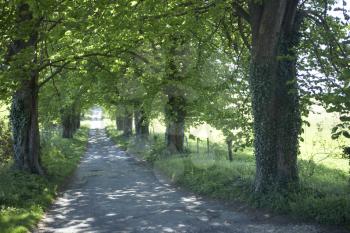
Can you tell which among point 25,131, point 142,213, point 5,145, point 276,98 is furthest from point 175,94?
point 142,213

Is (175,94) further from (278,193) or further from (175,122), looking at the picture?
(278,193)

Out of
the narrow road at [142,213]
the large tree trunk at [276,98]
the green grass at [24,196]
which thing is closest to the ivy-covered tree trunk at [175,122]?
the narrow road at [142,213]

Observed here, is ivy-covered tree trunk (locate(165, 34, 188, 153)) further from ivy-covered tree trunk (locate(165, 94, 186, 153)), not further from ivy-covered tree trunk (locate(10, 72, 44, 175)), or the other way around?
ivy-covered tree trunk (locate(10, 72, 44, 175))

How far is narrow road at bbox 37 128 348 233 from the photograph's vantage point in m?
11.2

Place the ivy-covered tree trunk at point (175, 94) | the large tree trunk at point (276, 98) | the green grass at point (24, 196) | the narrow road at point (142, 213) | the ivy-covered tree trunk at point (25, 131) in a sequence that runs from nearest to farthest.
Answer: the narrow road at point (142, 213), the green grass at point (24, 196), the large tree trunk at point (276, 98), the ivy-covered tree trunk at point (25, 131), the ivy-covered tree trunk at point (175, 94)

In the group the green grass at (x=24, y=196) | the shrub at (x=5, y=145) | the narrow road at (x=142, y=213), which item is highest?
the shrub at (x=5, y=145)

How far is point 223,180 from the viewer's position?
16.1 meters

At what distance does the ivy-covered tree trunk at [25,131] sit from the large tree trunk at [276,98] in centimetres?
1038

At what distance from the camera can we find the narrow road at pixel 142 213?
11.2 m

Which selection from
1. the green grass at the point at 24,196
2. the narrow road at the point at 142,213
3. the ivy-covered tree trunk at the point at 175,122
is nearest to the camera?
the narrow road at the point at 142,213

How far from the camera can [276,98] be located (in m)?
13.5

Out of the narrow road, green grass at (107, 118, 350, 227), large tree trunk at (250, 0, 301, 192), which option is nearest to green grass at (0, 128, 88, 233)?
the narrow road

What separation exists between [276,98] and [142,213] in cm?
530

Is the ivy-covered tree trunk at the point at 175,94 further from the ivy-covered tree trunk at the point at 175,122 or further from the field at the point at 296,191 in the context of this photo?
the field at the point at 296,191
